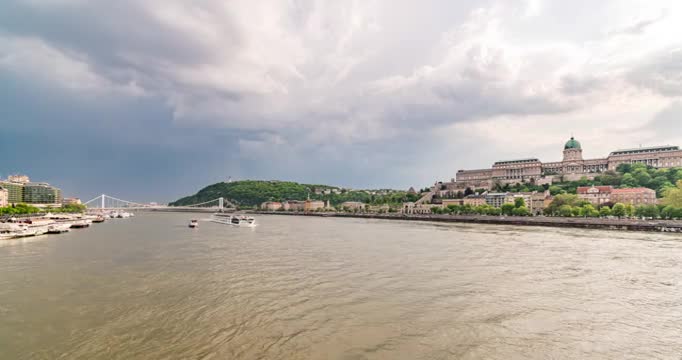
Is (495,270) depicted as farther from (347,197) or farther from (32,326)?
(347,197)

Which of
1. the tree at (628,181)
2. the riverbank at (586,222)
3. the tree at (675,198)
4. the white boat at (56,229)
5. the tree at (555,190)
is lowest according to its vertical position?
the riverbank at (586,222)

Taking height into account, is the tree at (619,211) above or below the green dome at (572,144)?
below

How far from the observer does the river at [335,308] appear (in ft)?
20.4

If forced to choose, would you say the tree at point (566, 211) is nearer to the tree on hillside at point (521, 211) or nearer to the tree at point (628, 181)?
the tree on hillside at point (521, 211)

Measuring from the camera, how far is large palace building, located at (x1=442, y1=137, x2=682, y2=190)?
2923 inches

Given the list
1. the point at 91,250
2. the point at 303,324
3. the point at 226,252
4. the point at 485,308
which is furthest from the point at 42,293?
the point at 485,308

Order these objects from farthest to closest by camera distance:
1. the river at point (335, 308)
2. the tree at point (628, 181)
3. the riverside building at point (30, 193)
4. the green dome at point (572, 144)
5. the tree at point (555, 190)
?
the green dome at point (572, 144) < the riverside building at point (30, 193) < the tree at point (555, 190) < the tree at point (628, 181) < the river at point (335, 308)

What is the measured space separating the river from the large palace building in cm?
7742

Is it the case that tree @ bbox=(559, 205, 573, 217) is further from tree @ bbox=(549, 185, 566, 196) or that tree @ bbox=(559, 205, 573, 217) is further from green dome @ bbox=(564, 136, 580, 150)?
green dome @ bbox=(564, 136, 580, 150)

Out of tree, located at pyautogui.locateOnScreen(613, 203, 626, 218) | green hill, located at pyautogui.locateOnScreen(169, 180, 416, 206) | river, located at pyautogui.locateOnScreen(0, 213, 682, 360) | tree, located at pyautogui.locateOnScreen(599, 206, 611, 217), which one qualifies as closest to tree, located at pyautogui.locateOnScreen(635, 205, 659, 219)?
tree, located at pyautogui.locateOnScreen(613, 203, 626, 218)

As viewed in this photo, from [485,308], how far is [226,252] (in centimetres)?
1359

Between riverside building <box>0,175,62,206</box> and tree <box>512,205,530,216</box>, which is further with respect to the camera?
riverside building <box>0,175,62,206</box>

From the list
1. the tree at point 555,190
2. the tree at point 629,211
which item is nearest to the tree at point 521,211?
the tree at point 629,211

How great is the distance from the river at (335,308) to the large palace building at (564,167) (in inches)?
3048
